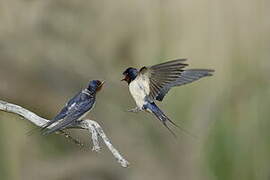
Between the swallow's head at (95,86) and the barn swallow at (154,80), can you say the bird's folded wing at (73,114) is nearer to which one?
the swallow's head at (95,86)

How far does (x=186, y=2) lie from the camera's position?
394 cm

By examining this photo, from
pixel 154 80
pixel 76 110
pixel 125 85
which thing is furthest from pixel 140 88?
pixel 125 85

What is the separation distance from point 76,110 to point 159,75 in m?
0.31

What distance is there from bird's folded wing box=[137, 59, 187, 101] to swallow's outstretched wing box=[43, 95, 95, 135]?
20 cm

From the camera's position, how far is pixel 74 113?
2.79 m

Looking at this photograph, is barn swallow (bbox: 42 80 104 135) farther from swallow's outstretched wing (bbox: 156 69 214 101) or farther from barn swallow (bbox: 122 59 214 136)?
swallow's outstretched wing (bbox: 156 69 214 101)

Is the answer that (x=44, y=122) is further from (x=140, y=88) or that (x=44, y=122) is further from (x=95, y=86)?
(x=140, y=88)

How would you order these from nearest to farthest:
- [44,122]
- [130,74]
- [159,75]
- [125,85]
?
[44,122]
[159,75]
[130,74]
[125,85]

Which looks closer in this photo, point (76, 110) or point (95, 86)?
point (76, 110)

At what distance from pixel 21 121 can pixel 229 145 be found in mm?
984

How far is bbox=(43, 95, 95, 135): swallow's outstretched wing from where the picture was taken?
270 cm

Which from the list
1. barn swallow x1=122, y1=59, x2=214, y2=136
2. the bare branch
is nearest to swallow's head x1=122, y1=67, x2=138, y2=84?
barn swallow x1=122, y1=59, x2=214, y2=136

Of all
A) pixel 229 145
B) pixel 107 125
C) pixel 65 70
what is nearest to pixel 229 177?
pixel 229 145

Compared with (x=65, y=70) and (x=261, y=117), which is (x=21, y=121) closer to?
(x=65, y=70)
